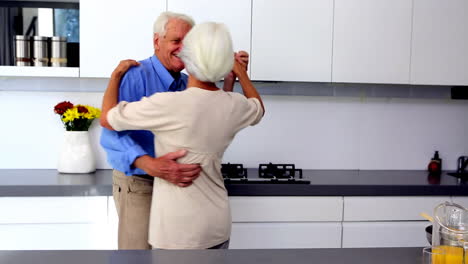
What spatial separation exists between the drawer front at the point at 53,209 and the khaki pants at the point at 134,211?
1.57 feet

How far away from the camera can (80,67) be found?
308cm

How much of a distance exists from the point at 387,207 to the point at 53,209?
1.67 metres

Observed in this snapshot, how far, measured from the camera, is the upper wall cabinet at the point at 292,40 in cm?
317

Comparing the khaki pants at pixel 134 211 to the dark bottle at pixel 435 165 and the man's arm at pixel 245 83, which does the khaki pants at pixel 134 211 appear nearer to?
the man's arm at pixel 245 83

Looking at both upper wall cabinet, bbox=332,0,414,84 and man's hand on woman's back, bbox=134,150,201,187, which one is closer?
man's hand on woman's back, bbox=134,150,201,187

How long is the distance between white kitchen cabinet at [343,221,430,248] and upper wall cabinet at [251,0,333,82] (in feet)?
2.64

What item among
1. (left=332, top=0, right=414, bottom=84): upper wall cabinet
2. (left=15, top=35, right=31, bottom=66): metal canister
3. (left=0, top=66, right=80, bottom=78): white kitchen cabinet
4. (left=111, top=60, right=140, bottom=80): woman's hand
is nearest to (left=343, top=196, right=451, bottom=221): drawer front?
(left=332, top=0, right=414, bottom=84): upper wall cabinet

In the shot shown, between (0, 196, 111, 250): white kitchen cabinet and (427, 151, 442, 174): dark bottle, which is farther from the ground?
(427, 151, 442, 174): dark bottle

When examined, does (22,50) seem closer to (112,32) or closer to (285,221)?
(112,32)

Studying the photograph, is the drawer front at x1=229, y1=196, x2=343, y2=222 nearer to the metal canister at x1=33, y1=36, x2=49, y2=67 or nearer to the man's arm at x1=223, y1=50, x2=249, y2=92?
the man's arm at x1=223, y1=50, x2=249, y2=92

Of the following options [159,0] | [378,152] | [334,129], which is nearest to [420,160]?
[378,152]

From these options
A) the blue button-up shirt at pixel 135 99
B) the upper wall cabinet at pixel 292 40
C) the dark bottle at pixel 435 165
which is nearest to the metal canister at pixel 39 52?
the blue button-up shirt at pixel 135 99

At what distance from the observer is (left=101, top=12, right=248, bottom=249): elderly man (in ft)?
7.45

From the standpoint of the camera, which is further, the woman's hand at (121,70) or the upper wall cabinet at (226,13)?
the upper wall cabinet at (226,13)
